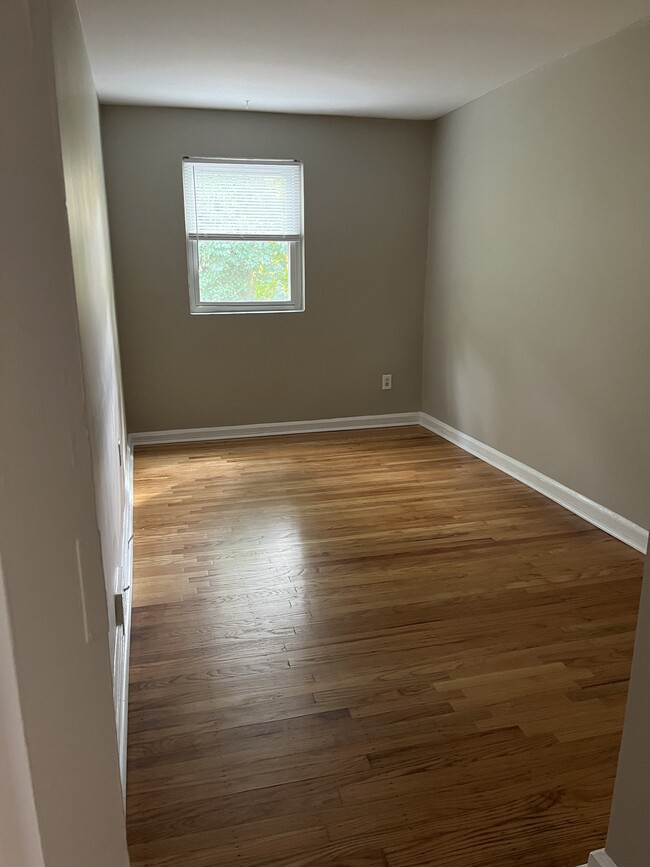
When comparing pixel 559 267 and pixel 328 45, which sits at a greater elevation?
pixel 328 45

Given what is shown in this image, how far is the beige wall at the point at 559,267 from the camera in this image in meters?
2.91

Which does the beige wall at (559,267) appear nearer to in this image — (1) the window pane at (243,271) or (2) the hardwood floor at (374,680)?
(2) the hardwood floor at (374,680)

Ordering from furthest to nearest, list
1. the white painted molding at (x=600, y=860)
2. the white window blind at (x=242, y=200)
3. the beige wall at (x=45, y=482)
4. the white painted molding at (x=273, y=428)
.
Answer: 1. the white painted molding at (x=273, y=428)
2. the white window blind at (x=242, y=200)
3. the white painted molding at (x=600, y=860)
4. the beige wall at (x=45, y=482)

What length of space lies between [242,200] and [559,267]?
238 cm

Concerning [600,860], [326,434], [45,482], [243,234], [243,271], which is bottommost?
[326,434]

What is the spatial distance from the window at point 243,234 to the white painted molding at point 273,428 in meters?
0.91

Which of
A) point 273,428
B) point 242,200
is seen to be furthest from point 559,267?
point 273,428

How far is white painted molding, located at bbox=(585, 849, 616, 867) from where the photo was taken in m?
1.27

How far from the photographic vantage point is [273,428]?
5.02 m

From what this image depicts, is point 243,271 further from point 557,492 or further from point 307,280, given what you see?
point 557,492

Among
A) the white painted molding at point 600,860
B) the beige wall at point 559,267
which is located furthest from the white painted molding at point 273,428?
the white painted molding at point 600,860

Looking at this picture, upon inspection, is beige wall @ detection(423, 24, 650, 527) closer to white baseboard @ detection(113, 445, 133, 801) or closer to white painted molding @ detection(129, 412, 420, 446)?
white painted molding @ detection(129, 412, 420, 446)

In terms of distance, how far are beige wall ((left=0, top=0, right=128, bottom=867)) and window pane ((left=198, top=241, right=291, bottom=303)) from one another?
4266 millimetres

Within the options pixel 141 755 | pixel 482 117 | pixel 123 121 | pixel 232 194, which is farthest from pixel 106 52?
pixel 141 755
